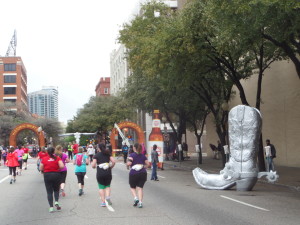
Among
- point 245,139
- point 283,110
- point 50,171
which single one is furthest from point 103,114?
point 50,171

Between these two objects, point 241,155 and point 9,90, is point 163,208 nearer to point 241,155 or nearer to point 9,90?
point 241,155

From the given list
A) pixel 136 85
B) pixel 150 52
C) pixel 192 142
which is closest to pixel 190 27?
pixel 150 52

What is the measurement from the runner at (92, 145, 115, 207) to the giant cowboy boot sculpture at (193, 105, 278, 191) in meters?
5.71

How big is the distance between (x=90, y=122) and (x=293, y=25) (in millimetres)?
56637

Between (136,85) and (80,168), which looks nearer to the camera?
(80,168)

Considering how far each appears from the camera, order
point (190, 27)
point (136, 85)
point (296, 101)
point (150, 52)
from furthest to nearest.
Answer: point (136, 85)
point (296, 101)
point (150, 52)
point (190, 27)

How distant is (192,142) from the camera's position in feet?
191

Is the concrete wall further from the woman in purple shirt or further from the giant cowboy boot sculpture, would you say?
the woman in purple shirt

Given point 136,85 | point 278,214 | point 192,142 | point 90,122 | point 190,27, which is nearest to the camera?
point 278,214

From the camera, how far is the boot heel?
15.0 meters

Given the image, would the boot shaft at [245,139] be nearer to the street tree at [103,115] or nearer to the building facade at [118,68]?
the street tree at [103,115]

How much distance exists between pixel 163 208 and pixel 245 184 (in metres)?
5.07

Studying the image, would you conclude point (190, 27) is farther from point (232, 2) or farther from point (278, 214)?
point (278, 214)

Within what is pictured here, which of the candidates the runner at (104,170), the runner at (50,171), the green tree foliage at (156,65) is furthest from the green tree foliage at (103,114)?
the runner at (50,171)
